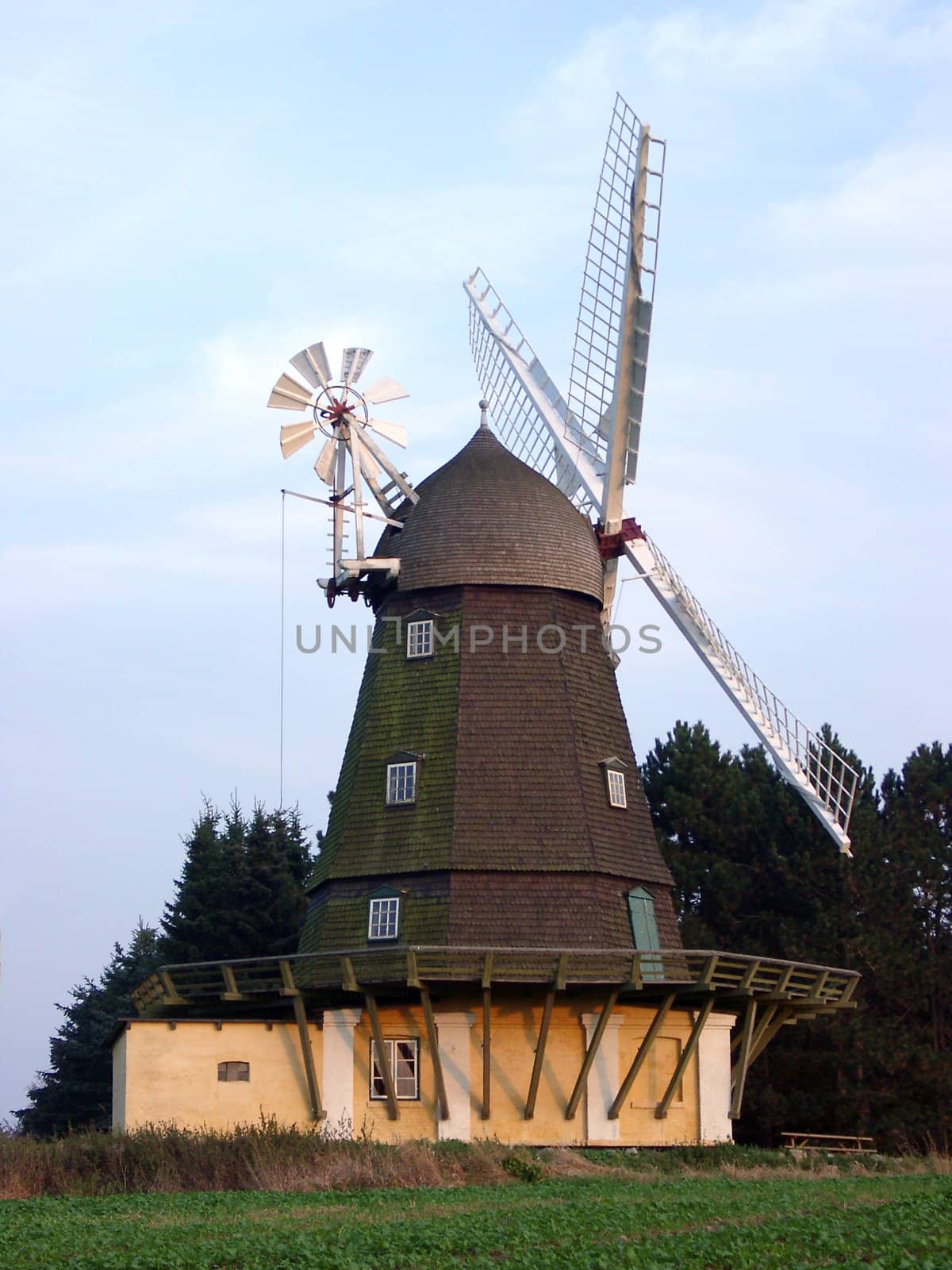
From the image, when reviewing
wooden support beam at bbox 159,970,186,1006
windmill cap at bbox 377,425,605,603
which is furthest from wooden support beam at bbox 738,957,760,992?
wooden support beam at bbox 159,970,186,1006

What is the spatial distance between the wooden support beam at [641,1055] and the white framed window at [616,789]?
322 centimetres

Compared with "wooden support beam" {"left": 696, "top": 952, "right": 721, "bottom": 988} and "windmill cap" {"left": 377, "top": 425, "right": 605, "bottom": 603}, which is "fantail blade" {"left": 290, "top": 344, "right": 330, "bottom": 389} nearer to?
"windmill cap" {"left": 377, "top": 425, "right": 605, "bottom": 603}

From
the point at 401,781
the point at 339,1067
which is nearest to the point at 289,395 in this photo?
the point at 401,781

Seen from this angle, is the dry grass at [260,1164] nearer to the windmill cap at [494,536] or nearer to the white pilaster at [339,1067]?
the white pilaster at [339,1067]

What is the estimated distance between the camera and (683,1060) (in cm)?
2562

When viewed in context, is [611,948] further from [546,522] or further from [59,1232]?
[59,1232]

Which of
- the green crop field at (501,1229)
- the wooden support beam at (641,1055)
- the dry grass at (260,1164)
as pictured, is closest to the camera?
the green crop field at (501,1229)

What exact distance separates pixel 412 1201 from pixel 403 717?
10.5 meters

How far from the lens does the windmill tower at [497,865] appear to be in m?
25.0

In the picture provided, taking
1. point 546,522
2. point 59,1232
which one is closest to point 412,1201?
point 59,1232

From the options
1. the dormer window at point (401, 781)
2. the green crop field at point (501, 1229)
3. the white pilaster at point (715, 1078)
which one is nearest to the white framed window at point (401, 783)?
the dormer window at point (401, 781)

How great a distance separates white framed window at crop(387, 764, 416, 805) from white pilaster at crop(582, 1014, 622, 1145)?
14.0 feet

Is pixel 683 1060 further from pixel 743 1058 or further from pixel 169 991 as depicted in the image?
pixel 169 991

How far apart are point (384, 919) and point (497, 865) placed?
191 cm
